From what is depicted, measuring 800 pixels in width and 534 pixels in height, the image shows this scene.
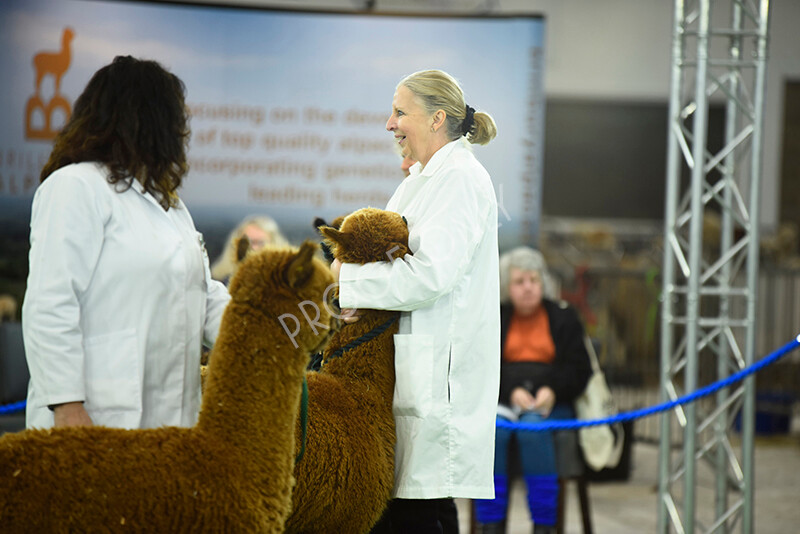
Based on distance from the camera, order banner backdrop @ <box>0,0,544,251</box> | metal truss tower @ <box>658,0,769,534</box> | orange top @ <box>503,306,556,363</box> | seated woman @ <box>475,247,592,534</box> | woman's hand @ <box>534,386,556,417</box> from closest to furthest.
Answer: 1. metal truss tower @ <box>658,0,769,534</box>
2. seated woman @ <box>475,247,592,534</box>
3. woman's hand @ <box>534,386,556,417</box>
4. orange top @ <box>503,306,556,363</box>
5. banner backdrop @ <box>0,0,544,251</box>

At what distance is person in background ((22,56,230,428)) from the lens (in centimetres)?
176

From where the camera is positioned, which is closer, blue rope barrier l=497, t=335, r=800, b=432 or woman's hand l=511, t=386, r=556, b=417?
blue rope barrier l=497, t=335, r=800, b=432

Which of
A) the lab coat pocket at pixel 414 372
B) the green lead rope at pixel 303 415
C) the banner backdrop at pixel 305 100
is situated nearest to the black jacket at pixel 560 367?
the banner backdrop at pixel 305 100

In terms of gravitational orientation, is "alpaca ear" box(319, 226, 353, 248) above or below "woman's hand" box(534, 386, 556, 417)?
above

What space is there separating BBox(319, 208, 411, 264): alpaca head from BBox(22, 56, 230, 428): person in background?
470 millimetres

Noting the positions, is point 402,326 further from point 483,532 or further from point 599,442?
point 599,442

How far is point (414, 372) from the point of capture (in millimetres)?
2311

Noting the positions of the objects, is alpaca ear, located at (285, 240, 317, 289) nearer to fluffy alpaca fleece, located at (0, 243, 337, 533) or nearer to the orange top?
fluffy alpaca fleece, located at (0, 243, 337, 533)

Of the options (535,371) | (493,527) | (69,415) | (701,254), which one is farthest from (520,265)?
(69,415)

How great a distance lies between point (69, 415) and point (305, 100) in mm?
4384

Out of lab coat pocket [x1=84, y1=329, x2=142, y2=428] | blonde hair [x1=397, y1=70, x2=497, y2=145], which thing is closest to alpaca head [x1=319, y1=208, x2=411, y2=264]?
blonde hair [x1=397, y1=70, x2=497, y2=145]

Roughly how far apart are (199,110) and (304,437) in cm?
423

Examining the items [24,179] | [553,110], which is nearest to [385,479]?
[24,179]

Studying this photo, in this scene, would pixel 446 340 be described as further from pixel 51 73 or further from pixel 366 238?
pixel 51 73
